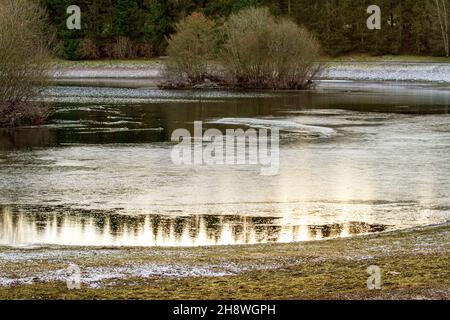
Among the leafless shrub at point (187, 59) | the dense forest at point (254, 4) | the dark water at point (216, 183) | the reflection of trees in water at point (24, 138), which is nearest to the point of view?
the dark water at point (216, 183)

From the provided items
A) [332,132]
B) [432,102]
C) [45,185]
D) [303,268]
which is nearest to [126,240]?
[303,268]

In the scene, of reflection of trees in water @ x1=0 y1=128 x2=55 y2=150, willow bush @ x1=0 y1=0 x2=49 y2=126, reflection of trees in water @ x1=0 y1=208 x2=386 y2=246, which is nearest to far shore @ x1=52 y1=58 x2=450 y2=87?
willow bush @ x1=0 y1=0 x2=49 y2=126

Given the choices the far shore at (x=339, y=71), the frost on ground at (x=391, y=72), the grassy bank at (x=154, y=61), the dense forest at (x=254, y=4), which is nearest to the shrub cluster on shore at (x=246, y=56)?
the far shore at (x=339, y=71)

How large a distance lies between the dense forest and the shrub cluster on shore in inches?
842

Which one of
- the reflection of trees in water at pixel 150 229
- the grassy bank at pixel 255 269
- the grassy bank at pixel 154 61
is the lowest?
the reflection of trees in water at pixel 150 229

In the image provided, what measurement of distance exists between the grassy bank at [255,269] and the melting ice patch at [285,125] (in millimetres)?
18274

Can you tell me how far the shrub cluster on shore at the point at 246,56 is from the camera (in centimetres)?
6569

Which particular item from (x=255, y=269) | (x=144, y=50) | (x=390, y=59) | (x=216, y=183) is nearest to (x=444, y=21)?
(x=390, y=59)

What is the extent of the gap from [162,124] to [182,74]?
3290 cm

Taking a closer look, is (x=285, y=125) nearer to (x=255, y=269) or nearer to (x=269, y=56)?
(x=255, y=269)

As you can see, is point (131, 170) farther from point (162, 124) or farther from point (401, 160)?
point (162, 124)

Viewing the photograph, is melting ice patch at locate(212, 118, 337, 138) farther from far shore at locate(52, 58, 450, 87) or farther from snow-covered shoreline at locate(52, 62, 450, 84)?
snow-covered shoreline at locate(52, 62, 450, 84)

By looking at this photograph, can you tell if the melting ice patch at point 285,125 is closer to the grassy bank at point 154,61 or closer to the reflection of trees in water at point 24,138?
the reflection of trees in water at point 24,138

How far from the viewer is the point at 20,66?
1452 inches
